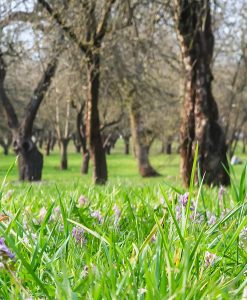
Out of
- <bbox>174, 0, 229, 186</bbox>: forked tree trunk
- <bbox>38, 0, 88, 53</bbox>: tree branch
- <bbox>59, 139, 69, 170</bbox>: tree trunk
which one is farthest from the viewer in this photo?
<bbox>59, 139, 69, 170</bbox>: tree trunk

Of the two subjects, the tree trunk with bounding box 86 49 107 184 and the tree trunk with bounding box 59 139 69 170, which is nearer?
the tree trunk with bounding box 86 49 107 184

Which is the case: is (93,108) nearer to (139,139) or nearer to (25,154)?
(25,154)

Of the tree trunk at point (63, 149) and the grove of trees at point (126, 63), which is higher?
the grove of trees at point (126, 63)

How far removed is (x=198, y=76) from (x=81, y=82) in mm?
11598

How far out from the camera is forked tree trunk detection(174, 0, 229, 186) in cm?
904

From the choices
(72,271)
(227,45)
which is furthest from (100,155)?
(72,271)

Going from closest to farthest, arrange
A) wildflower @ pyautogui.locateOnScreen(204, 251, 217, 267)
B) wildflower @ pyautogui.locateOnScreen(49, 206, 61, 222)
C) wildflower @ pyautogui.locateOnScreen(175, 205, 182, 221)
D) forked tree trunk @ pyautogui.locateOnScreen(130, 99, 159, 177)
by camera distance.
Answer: wildflower @ pyautogui.locateOnScreen(204, 251, 217, 267) → wildflower @ pyautogui.locateOnScreen(175, 205, 182, 221) → wildflower @ pyautogui.locateOnScreen(49, 206, 61, 222) → forked tree trunk @ pyautogui.locateOnScreen(130, 99, 159, 177)

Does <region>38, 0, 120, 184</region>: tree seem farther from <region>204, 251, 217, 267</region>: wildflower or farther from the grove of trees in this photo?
<region>204, 251, 217, 267</region>: wildflower

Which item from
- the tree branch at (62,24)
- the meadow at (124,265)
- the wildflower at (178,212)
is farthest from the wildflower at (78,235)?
the tree branch at (62,24)

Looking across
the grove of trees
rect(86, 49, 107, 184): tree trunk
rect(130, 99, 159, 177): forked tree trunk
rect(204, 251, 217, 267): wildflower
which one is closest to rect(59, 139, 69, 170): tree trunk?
the grove of trees

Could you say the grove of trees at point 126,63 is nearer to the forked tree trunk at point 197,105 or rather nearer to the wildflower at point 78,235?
the forked tree trunk at point 197,105

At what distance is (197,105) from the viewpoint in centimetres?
916

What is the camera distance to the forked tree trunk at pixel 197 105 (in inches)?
356

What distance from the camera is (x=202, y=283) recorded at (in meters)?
1.31
